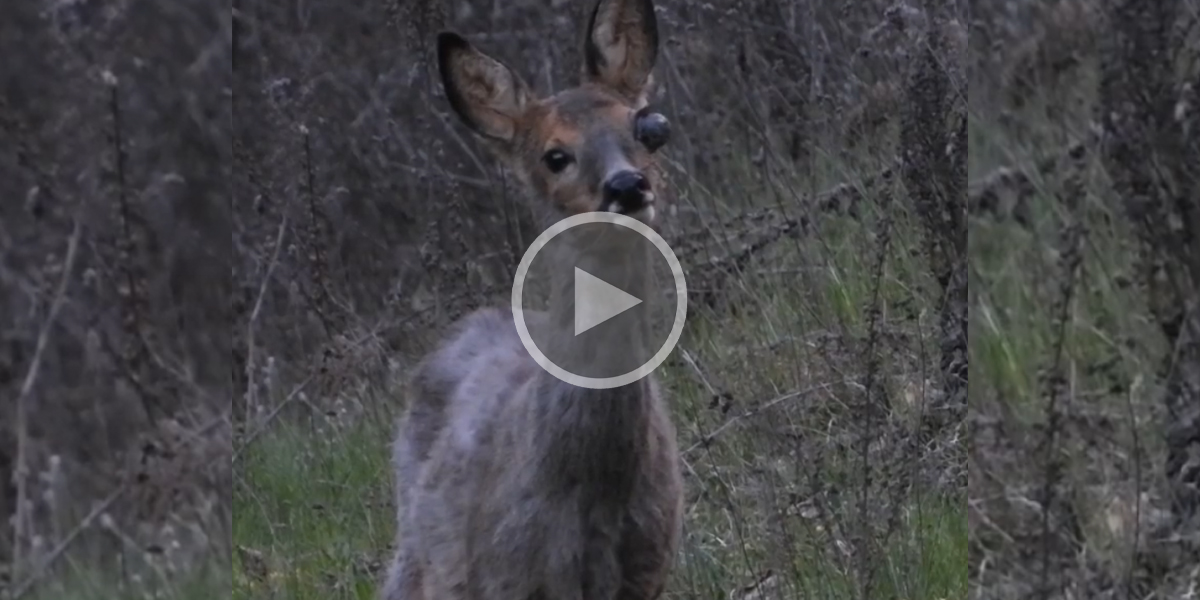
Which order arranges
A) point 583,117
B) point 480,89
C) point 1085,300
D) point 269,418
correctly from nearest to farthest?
point 1085,300 → point 583,117 → point 480,89 → point 269,418

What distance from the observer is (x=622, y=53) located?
4312mm

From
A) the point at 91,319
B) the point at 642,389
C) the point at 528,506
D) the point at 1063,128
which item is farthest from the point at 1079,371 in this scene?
the point at 91,319

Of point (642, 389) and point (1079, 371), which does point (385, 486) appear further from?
point (1079, 371)

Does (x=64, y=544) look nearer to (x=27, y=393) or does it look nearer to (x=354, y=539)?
(x=27, y=393)

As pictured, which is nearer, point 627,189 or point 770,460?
point 627,189

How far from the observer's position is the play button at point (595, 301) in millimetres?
4055

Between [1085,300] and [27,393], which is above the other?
[27,393]

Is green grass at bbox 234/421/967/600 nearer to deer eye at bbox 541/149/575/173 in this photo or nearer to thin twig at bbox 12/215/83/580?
thin twig at bbox 12/215/83/580

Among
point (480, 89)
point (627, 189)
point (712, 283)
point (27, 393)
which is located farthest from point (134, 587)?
point (712, 283)

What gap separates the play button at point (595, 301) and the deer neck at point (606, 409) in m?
0.01

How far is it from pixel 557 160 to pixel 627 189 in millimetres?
377

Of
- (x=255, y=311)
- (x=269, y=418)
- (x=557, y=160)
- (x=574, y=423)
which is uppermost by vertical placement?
(x=557, y=160)

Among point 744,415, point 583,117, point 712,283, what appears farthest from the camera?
point 712,283

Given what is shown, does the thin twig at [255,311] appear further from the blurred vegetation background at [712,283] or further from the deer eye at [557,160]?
the deer eye at [557,160]
